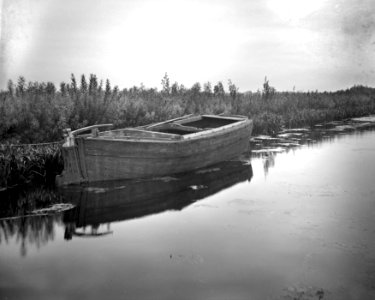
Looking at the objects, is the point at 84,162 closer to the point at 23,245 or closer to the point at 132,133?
the point at 132,133

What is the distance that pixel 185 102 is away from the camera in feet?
60.0

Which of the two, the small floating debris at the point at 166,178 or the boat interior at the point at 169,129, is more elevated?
the boat interior at the point at 169,129

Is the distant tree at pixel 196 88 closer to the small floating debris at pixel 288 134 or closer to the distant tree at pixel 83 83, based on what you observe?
the small floating debris at pixel 288 134

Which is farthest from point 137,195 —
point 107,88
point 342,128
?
point 342,128

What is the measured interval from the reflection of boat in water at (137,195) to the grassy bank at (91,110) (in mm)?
1311

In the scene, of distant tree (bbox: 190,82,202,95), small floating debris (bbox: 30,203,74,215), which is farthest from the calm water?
distant tree (bbox: 190,82,202,95)

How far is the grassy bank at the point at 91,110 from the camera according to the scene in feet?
31.5

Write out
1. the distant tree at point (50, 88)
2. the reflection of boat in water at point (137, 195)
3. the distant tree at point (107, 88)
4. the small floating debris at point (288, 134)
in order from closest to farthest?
the reflection of boat in water at point (137, 195)
the distant tree at point (50, 88)
the distant tree at point (107, 88)
the small floating debris at point (288, 134)

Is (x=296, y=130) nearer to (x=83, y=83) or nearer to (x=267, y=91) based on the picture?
(x=267, y=91)

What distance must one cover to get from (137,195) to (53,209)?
1.77m

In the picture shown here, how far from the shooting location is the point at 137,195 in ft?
28.7

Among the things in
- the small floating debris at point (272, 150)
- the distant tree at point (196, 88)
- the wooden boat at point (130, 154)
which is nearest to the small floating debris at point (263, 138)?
the small floating debris at point (272, 150)

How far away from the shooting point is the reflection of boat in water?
755cm

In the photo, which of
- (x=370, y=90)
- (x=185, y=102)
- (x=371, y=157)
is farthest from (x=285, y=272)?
(x=370, y=90)
